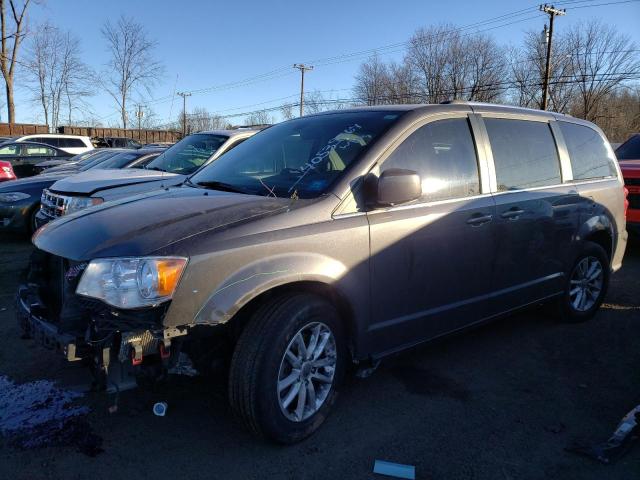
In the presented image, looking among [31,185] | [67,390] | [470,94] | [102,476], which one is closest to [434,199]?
[102,476]

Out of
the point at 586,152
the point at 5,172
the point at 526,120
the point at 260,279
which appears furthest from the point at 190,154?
the point at 5,172

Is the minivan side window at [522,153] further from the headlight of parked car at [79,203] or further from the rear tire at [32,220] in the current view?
the rear tire at [32,220]

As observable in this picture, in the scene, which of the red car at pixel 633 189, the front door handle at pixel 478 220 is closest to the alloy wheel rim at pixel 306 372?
the front door handle at pixel 478 220

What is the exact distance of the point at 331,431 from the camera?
299 centimetres

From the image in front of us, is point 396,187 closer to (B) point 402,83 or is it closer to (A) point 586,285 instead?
(A) point 586,285

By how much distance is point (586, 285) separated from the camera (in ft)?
16.0

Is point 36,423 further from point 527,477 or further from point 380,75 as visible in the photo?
point 380,75

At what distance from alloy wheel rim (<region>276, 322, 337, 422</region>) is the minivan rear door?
5.07 ft

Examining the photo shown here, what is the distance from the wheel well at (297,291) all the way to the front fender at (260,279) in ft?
0.27

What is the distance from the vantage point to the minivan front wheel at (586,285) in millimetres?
4703

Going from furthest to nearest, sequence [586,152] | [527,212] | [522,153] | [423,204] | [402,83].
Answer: [402,83]
[586,152]
[522,153]
[527,212]
[423,204]

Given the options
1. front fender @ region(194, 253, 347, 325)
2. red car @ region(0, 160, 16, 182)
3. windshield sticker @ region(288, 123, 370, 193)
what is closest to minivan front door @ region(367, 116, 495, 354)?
windshield sticker @ region(288, 123, 370, 193)

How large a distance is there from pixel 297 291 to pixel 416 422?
1132 millimetres

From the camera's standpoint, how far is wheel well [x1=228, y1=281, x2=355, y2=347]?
2.71m
